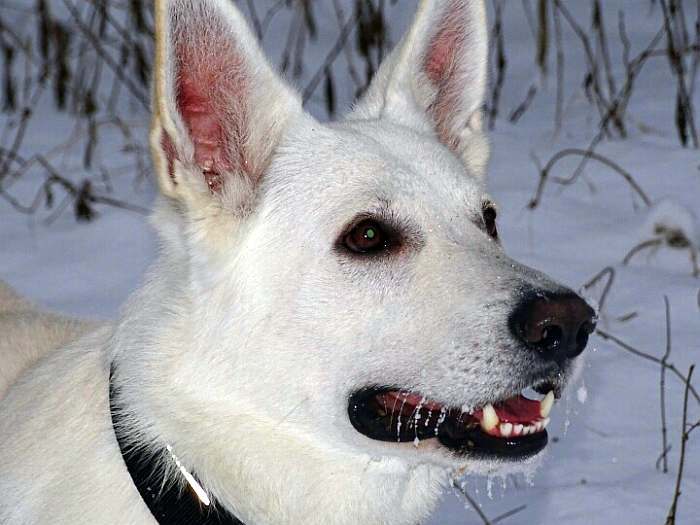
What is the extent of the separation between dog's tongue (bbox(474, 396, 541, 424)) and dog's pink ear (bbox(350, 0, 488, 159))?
2.85 ft

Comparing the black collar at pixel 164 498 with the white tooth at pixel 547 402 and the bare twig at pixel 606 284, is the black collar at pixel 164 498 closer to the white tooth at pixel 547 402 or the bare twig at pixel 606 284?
the white tooth at pixel 547 402

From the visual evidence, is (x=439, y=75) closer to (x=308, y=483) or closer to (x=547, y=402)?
(x=547, y=402)

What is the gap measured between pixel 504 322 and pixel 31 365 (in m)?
1.33

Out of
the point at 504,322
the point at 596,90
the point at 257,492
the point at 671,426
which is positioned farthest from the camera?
the point at 596,90

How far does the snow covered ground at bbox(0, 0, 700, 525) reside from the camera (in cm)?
371

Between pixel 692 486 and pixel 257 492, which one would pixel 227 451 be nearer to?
pixel 257 492

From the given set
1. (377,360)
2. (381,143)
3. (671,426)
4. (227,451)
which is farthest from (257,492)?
(671,426)

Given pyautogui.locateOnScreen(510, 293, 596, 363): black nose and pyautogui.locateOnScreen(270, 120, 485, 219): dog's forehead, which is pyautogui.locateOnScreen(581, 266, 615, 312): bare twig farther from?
pyautogui.locateOnScreen(510, 293, 596, 363): black nose

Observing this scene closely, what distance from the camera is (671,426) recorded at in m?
4.04

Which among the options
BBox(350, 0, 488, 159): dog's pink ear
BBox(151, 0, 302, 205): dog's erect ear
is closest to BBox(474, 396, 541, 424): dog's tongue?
BBox(151, 0, 302, 205): dog's erect ear

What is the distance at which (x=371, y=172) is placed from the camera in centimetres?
283

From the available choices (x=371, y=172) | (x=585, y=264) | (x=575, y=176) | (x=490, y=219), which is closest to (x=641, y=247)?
(x=585, y=264)

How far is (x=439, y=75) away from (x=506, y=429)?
42.1 inches

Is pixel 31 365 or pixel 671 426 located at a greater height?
pixel 31 365
